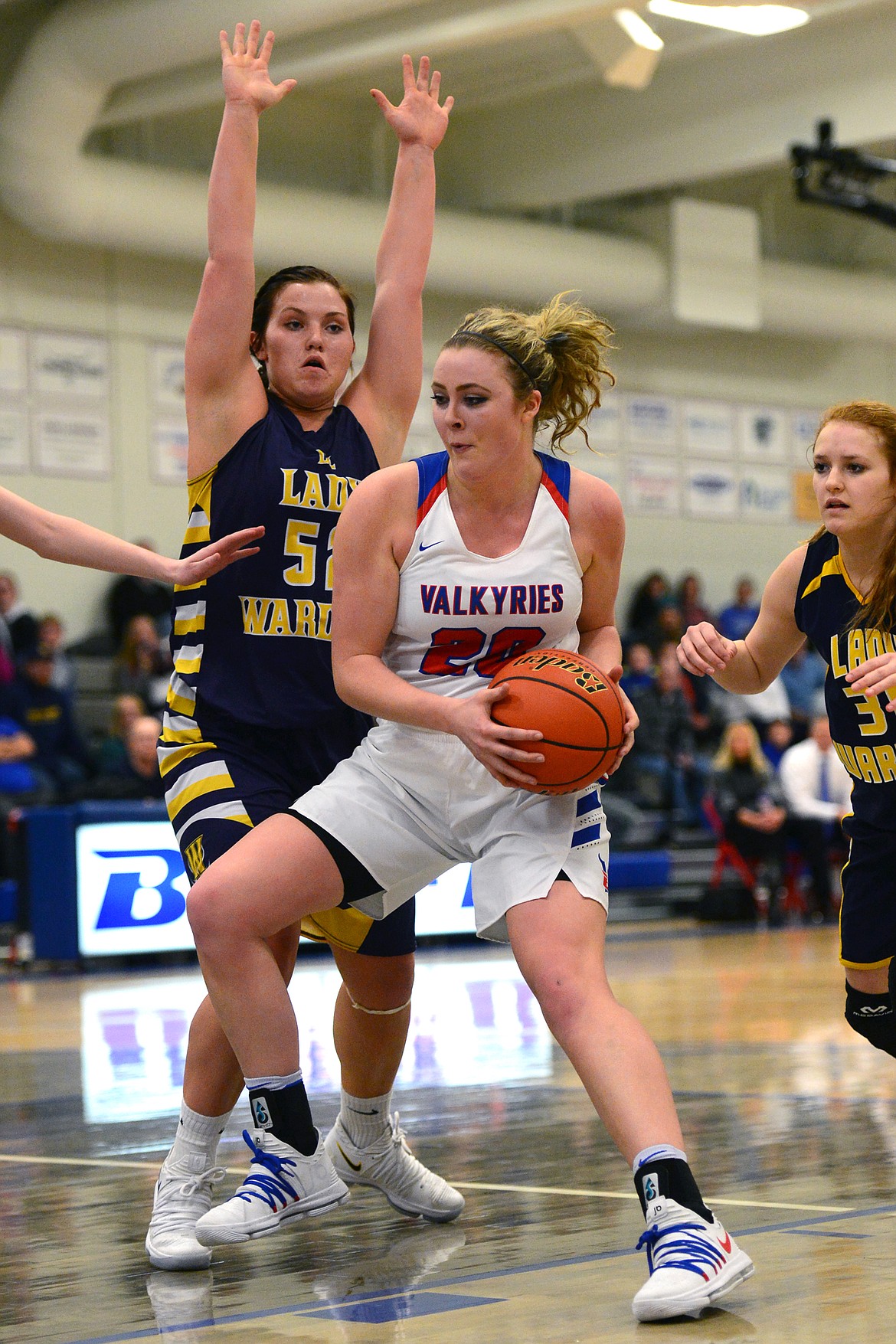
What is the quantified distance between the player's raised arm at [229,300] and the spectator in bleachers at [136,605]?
Result: 36.2 ft

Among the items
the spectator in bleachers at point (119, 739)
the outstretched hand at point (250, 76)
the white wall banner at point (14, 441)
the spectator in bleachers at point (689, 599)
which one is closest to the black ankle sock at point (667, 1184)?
the outstretched hand at point (250, 76)

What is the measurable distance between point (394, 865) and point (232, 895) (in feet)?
1.01

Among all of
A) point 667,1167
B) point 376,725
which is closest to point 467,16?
point 376,725

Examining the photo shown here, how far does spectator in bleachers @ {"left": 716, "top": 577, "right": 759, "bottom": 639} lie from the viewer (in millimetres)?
18141

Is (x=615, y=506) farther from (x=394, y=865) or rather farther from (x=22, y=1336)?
(x=22, y=1336)

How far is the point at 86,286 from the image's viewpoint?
1562cm

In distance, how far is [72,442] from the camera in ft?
50.3

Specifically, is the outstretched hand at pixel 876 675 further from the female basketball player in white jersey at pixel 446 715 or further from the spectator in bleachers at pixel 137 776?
the spectator in bleachers at pixel 137 776

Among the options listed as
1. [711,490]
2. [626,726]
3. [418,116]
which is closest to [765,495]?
[711,490]

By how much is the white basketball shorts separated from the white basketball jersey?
137 millimetres

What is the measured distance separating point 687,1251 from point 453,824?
33.6 inches

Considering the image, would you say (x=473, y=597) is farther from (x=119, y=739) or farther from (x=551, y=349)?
(x=119, y=739)

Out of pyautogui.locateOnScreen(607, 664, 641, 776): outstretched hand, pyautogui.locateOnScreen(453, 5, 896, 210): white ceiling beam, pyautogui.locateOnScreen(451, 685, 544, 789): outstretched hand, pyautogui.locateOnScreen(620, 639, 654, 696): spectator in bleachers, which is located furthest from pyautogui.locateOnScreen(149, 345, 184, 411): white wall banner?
pyautogui.locateOnScreen(451, 685, 544, 789): outstretched hand

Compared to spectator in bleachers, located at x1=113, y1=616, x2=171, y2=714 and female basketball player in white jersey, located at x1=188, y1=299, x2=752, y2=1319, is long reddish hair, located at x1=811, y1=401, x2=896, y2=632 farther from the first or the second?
spectator in bleachers, located at x1=113, y1=616, x2=171, y2=714
